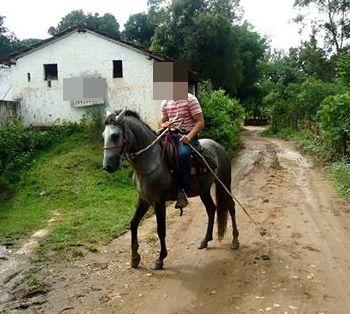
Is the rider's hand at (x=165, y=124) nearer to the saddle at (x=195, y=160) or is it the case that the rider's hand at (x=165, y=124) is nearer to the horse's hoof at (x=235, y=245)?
the saddle at (x=195, y=160)

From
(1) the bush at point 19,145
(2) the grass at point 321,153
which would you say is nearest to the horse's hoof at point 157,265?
(2) the grass at point 321,153

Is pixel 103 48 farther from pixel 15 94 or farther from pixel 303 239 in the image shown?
pixel 303 239

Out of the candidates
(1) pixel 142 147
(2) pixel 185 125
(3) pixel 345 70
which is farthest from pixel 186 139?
(3) pixel 345 70

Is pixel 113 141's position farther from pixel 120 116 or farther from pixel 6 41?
pixel 6 41

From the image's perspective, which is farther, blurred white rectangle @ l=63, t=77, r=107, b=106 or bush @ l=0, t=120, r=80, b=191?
blurred white rectangle @ l=63, t=77, r=107, b=106

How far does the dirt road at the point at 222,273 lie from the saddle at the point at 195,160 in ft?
4.40

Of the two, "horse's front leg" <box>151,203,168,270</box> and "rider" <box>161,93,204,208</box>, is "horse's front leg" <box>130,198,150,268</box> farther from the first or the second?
"rider" <box>161,93,204,208</box>

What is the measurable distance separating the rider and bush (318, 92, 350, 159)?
9.87 metres

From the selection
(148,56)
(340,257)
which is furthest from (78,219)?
(148,56)

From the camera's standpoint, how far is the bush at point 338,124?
49.9 ft

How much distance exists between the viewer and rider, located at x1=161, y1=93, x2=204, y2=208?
6.43 meters

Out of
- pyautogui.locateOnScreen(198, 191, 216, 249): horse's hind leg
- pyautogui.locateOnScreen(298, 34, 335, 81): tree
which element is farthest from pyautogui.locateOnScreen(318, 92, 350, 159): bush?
pyautogui.locateOnScreen(298, 34, 335, 81): tree

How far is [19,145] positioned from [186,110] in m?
11.0

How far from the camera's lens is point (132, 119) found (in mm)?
6074
